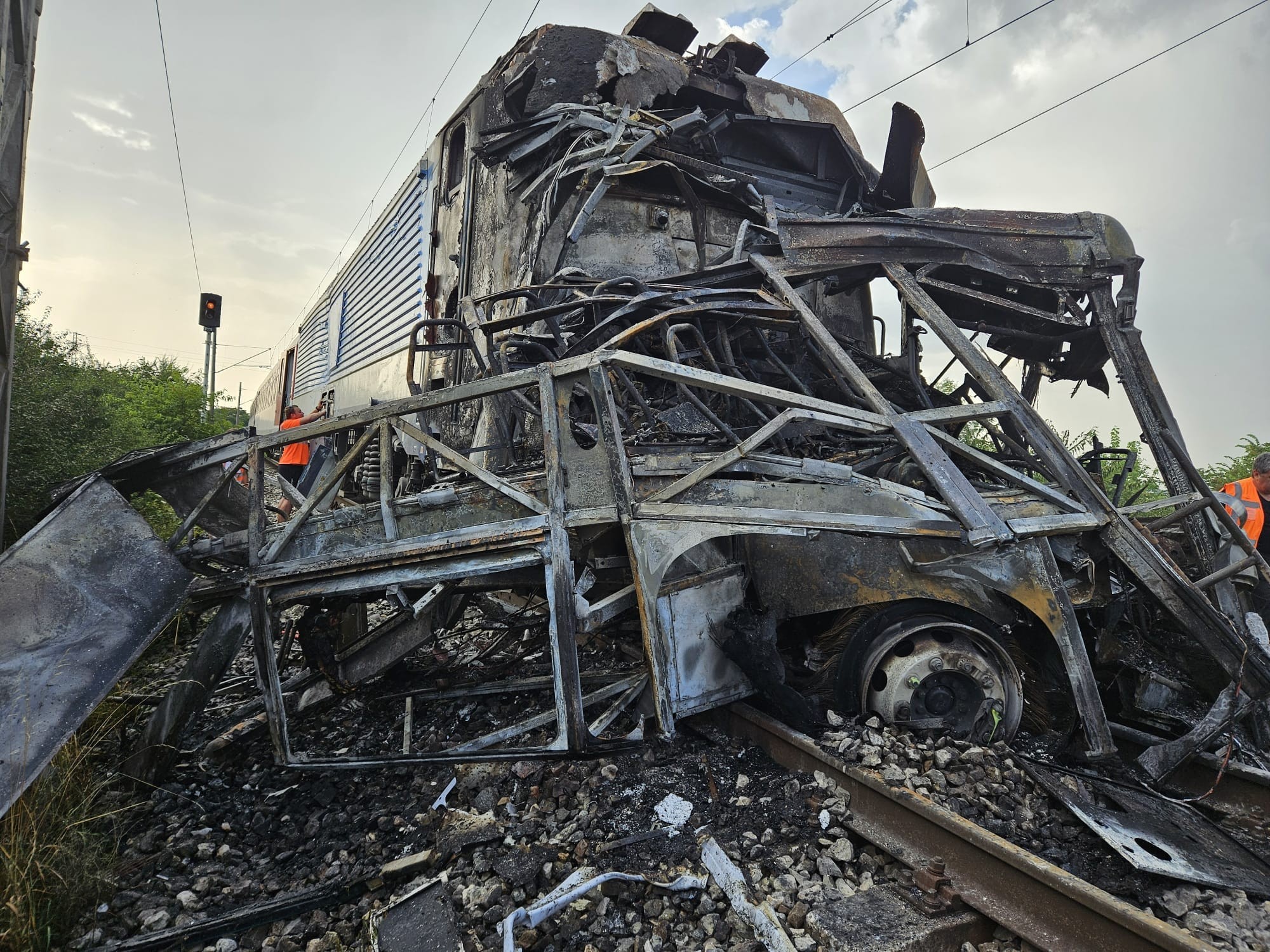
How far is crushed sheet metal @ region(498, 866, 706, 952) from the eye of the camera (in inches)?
93.0

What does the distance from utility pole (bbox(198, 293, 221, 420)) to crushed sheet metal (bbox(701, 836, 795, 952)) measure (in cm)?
1287

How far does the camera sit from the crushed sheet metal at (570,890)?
2.36 meters

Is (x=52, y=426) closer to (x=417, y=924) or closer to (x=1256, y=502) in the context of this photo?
(x=417, y=924)

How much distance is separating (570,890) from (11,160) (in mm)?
6066

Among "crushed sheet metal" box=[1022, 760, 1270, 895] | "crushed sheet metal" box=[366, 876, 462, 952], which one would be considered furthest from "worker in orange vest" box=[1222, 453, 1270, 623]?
"crushed sheet metal" box=[366, 876, 462, 952]

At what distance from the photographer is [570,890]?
2.52 meters

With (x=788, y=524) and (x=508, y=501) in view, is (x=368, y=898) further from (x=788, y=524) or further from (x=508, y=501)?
(x=788, y=524)

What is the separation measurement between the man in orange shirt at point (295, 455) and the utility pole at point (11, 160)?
279 cm

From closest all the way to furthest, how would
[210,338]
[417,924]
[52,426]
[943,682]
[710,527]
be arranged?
[417,924] → [710,527] → [943,682] → [52,426] → [210,338]

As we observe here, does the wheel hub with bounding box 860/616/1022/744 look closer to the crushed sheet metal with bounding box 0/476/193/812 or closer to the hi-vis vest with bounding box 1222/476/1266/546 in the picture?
→ the hi-vis vest with bounding box 1222/476/1266/546

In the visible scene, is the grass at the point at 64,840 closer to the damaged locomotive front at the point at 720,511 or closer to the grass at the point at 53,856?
the grass at the point at 53,856

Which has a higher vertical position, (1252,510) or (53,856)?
(1252,510)

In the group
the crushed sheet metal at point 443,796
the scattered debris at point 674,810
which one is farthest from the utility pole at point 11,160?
the scattered debris at point 674,810

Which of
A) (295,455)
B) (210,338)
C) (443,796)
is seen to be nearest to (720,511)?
(443,796)
